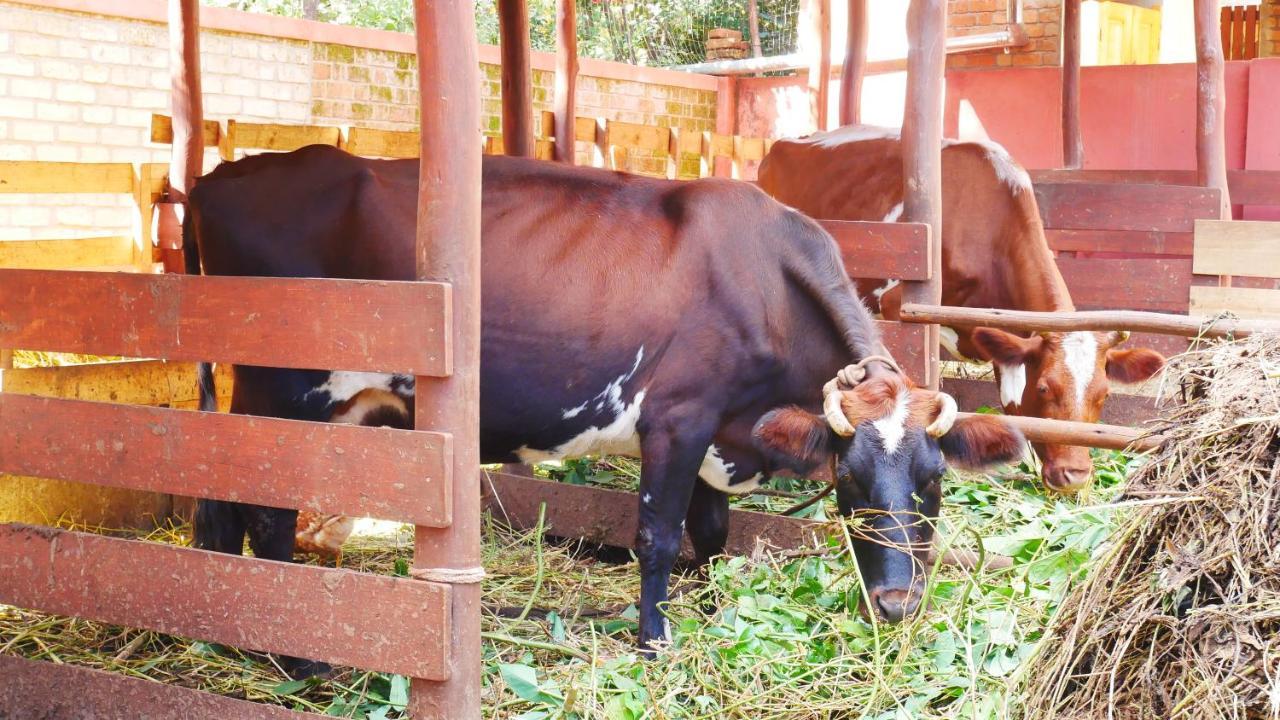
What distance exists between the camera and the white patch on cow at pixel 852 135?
8.57 metres

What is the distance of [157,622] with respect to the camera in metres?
3.72

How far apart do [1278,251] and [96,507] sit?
627 cm

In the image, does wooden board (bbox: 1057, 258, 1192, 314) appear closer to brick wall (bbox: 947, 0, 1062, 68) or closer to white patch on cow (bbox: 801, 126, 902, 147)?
white patch on cow (bbox: 801, 126, 902, 147)

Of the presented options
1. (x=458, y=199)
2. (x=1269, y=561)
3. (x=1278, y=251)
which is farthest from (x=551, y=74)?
(x=1269, y=561)

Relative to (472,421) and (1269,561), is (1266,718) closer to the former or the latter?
(1269,561)

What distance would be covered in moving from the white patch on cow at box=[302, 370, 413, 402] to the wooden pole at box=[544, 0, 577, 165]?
4.01 metres

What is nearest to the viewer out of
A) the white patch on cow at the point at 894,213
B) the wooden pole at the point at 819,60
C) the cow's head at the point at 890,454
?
the cow's head at the point at 890,454

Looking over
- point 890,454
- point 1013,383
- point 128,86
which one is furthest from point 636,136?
point 890,454

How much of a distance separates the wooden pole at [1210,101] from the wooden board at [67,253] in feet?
22.1

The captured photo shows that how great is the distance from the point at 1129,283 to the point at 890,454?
404cm

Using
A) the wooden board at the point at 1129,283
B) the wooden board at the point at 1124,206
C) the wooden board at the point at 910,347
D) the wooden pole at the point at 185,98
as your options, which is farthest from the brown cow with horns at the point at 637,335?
the wooden board at the point at 1124,206

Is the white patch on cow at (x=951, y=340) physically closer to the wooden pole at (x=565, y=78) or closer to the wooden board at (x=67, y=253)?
the wooden pole at (x=565, y=78)

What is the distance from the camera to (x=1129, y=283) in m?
7.81

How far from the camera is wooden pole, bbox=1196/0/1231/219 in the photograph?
328 inches
